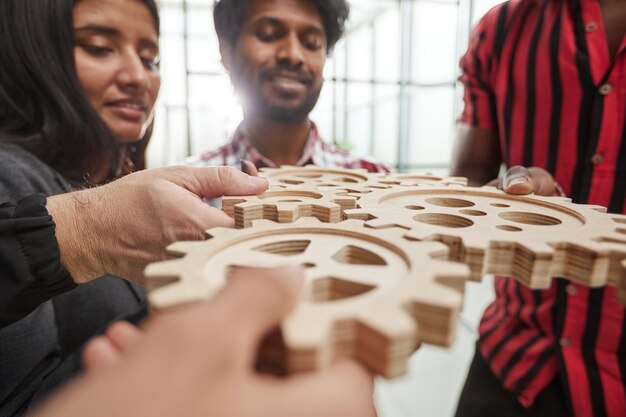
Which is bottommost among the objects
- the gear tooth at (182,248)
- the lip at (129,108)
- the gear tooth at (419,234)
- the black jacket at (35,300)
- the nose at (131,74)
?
the black jacket at (35,300)

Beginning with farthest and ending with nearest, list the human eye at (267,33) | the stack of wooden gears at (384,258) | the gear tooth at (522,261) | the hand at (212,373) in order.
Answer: the human eye at (267,33), the gear tooth at (522,261), the stack of wooden gears at (384,258), the hand at (212,373)

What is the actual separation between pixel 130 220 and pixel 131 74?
2.80 ft

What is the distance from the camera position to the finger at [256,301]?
1.14ft

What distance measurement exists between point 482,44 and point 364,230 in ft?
4.14

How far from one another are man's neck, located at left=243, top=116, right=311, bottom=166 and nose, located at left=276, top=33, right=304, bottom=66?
0.35 meters

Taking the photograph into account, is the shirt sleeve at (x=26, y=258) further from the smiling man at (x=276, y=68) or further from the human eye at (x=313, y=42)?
the human eye at (x=313, y=42)

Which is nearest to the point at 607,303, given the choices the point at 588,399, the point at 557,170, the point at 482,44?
the point at 588,399

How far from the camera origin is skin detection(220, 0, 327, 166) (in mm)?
1936

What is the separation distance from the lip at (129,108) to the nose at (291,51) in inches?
28.6

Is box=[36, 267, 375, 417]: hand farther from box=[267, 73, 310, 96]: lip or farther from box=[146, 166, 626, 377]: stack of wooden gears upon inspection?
box=[267, 73, 310, 96]: lip

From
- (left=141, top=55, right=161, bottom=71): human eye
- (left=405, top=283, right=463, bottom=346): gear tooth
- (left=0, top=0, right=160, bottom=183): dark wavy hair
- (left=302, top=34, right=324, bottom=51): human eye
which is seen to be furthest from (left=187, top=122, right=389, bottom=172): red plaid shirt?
(left=405, top=283, right=463, bottom=346): gear tooth

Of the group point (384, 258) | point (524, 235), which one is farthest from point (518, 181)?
point (384, 258)

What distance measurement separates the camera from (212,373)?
310 millimetres

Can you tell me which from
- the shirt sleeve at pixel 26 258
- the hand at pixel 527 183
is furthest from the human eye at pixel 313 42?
the shirt sleeve at pixel 26 258
